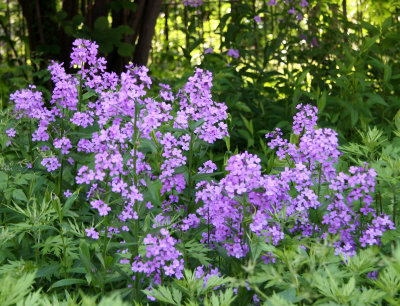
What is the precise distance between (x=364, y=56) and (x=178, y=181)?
269 centimetres

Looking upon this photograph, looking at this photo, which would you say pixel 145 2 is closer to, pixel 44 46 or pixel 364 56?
pixel 44 46

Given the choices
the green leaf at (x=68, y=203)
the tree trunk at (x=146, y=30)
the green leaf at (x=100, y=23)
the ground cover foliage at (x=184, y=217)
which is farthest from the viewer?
the tree trunk at (x=146, y=30)

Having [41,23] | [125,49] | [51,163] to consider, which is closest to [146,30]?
[125,49]

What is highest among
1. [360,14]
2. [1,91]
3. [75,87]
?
[360,14]

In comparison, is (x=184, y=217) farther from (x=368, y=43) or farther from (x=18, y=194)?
(x=368, y=43)

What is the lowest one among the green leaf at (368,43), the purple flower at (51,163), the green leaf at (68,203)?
the green leaf at (68,203)

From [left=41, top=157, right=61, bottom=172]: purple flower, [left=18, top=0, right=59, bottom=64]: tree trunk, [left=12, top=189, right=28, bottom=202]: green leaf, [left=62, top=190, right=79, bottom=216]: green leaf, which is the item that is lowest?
[left=62, top=190, right=79, bottom=216]: green leaf

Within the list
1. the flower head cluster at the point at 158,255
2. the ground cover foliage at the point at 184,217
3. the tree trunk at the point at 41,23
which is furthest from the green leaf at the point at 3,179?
the tree trunk at the point at 41,23

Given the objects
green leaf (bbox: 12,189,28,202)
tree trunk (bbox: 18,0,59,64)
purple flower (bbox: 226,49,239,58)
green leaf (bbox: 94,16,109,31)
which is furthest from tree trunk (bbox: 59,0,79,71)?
green leaf (bbox: 12,189,28,202)

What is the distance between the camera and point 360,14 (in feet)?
23.3

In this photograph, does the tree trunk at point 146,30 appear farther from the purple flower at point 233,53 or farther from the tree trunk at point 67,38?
the purple flower at point 233,53

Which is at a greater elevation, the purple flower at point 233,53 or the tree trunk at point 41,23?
the tree trunk at point 41,23

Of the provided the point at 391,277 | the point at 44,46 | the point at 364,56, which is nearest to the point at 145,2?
the point at 44,46

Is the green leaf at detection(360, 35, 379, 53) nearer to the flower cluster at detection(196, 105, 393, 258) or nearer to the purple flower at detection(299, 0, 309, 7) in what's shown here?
the purple flower at detection(299, 0, 309, 7)
